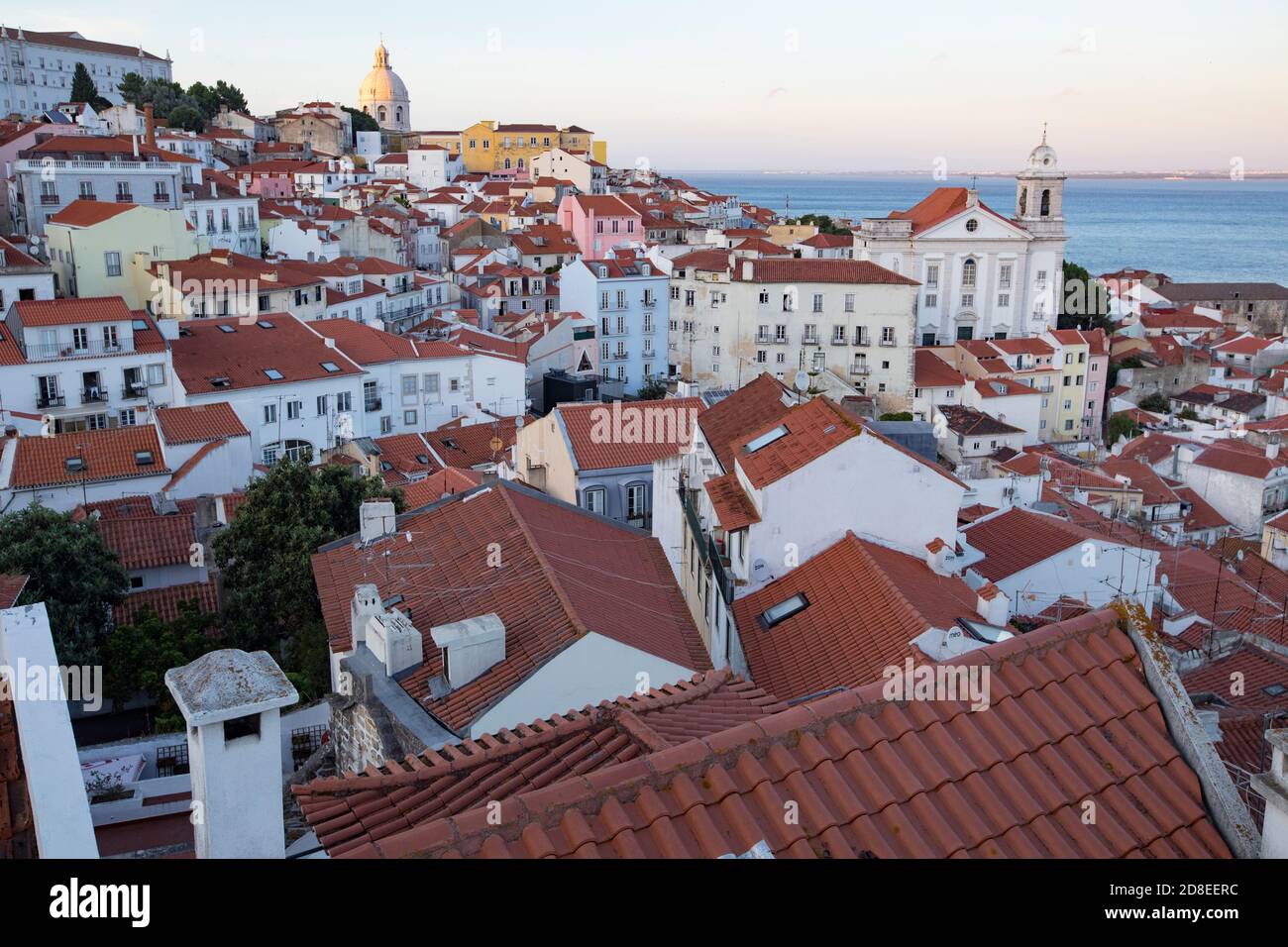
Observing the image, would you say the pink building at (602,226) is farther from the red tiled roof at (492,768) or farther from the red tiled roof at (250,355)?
the red tiled roof at (492,768)

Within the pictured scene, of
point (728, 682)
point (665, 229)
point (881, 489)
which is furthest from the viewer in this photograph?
point (665, 229)

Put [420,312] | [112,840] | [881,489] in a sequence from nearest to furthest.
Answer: [112,840], [881,489], [420,312]

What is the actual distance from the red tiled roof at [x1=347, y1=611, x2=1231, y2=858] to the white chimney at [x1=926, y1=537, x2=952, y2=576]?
8.70 meters

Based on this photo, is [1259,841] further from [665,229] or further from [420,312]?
[665,229]

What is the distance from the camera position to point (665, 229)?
70812 mm

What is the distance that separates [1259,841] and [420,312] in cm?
4903

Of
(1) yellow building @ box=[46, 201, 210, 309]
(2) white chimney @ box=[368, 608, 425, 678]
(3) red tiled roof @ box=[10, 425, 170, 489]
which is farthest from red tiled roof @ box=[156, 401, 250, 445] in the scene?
(2) white chimney @ box=[368, 608, 425, 678]

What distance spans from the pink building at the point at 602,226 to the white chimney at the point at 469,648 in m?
59.2

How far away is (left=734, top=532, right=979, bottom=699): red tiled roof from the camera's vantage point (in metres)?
11.5

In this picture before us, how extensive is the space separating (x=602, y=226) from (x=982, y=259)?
22444mm

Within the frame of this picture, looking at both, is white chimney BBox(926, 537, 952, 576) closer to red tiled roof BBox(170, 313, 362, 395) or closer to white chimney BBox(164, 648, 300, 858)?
white chimney BBox(164, 648, 300, 858)

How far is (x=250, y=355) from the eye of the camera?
1270 inches

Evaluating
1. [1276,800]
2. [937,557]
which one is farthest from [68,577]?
[1276,800]
